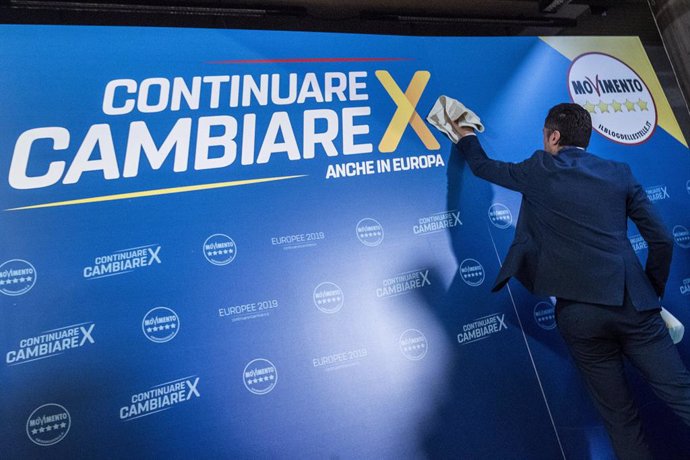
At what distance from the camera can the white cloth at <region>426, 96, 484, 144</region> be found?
7.15 ft

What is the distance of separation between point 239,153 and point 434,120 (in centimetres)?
101

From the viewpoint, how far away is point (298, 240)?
184 cm

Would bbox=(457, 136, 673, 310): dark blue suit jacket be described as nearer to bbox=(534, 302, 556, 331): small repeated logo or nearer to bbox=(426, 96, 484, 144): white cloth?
bbox=(534, 302, 556, 331): small repeated logo

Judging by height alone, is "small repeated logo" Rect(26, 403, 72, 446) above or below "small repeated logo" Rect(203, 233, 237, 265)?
below

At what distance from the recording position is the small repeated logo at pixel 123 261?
1.60 meters

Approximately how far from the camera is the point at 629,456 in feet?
4.85

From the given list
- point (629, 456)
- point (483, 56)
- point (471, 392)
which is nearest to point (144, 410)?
point (471, 392)

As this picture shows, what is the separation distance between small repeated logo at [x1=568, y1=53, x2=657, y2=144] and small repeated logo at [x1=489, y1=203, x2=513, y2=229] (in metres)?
0.86

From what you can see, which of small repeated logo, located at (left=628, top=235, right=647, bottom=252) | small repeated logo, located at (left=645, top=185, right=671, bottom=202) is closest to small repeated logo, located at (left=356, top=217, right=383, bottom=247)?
small repeated logo, located at (left=628, top=235, right=647, bottom=252)

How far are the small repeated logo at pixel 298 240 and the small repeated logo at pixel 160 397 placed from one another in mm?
610

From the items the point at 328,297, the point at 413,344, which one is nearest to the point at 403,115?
the point at 328,297

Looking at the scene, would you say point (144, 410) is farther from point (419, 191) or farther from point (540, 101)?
point (540, 101)

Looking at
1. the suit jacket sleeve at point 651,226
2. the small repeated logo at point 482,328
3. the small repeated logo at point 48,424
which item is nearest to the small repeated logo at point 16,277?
the small repeated logo at point 48,424

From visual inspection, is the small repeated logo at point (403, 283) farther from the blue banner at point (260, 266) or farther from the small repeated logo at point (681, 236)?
the small repeated logo at point (681, 236)
